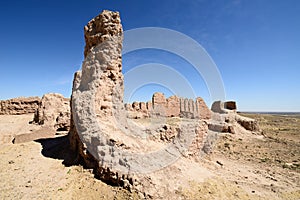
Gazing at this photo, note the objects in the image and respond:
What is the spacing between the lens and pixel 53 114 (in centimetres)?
1180

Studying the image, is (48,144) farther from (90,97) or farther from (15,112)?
(15,112)

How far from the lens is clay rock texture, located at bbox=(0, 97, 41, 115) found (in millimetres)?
18109

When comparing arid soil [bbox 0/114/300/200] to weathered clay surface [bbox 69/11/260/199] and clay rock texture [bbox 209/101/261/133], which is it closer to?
Answer: weathered clay surface [bbox 69/11/260/199]

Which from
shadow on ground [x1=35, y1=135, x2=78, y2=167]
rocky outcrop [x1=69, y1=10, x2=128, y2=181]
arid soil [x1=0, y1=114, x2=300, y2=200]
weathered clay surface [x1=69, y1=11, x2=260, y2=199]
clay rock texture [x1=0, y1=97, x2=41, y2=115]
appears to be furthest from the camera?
clay rock texture [x1=0, y1=97, x2=41, y2=115]

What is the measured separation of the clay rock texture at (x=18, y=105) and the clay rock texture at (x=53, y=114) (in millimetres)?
8126

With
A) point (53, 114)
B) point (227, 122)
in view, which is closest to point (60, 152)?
point (53, 114)

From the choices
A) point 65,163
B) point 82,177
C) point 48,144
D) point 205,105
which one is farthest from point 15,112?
point 205,105

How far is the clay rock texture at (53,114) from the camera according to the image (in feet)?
36.9

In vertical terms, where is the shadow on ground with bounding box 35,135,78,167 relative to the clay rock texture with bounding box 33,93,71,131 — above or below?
below

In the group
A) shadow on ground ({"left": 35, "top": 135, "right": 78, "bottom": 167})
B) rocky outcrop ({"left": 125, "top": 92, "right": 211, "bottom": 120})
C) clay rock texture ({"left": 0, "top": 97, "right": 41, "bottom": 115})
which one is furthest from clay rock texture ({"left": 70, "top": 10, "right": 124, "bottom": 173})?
rocky outcrop ({"left": 125, "top": 92, "right": 211, "bottom": 120})

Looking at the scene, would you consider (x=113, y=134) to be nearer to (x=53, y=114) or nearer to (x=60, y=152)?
(x=60, y=152)

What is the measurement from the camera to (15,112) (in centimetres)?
1839

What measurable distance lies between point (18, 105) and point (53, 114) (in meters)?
10.1

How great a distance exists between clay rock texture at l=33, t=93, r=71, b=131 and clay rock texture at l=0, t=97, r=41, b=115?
813 centimetres
